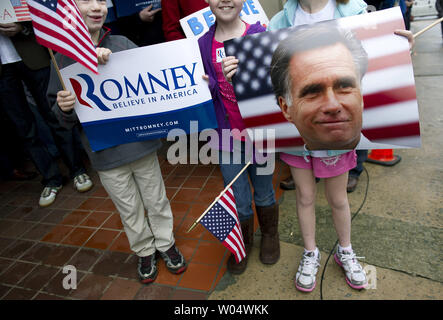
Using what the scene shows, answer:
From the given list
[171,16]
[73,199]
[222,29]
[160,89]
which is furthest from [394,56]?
[73,199]

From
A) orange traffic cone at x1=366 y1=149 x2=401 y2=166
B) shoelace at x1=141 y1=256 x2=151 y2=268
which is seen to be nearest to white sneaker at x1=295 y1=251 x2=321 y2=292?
shoelace at x1=141 y1=256 x2=151 y2=268

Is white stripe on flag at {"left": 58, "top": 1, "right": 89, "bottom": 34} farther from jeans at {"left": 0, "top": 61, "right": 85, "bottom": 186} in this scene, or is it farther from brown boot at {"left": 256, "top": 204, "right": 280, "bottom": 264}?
jeans at {"left": 0, "top": 61, "right": 85, "bottom": 186}

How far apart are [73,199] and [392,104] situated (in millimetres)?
3367

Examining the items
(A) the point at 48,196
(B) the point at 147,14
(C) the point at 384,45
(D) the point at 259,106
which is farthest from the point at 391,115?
(A) the point at 48,196

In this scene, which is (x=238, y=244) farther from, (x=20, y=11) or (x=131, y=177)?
(x=20, y=11)

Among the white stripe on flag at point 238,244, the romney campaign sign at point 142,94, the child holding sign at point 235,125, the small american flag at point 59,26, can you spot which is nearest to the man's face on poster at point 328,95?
the child holding sign at point 235,125

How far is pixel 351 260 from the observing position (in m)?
1.94

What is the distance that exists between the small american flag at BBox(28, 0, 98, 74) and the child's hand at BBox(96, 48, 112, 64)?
0.13 metres

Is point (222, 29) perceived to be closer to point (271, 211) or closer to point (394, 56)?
point (394, 56)

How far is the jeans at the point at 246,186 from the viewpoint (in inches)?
76.0

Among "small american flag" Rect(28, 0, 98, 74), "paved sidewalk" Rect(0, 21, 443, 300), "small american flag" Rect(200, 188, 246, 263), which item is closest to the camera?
"small american flag" Rect(28, 0, 98, 74)

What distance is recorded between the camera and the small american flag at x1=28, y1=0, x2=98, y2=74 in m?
1.44

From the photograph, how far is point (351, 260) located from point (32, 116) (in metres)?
3.59

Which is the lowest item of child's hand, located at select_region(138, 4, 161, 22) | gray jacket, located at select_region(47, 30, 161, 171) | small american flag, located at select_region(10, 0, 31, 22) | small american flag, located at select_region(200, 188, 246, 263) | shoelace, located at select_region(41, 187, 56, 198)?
shoelace, located at select_region(41, 187, 56, 198)
